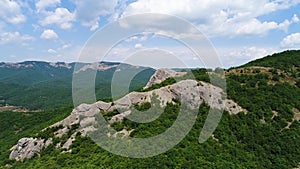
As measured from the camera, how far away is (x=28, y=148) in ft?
178

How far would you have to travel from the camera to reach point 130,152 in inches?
1622

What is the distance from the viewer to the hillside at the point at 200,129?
141 ft

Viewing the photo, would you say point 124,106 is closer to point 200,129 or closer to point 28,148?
point 200,129

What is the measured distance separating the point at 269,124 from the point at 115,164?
3393cm

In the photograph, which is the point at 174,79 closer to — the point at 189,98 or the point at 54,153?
the point at 189,98

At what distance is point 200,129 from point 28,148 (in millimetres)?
32412

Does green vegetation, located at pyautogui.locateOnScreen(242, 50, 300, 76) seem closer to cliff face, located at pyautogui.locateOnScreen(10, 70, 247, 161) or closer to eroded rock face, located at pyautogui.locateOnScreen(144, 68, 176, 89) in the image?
Result: cliff face, located at pyautogui.locateOnScreen(10, 70, 247, 161)

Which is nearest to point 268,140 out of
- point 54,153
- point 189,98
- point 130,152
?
point 189,98

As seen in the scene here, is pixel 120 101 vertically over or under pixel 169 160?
over

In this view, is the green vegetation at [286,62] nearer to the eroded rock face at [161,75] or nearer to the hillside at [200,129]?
the hillside at [200,129]

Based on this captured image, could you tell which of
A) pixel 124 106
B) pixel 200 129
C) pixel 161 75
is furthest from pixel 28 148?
pixel 161 75

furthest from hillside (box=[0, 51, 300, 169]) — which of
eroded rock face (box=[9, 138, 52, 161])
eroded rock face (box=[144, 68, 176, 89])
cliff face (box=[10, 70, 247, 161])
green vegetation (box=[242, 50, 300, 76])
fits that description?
eroded rock face (box=[144, 68, 176, 89])

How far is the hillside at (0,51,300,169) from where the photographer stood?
43009 millimetres

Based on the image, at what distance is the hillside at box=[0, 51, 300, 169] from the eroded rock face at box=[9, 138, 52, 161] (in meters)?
1.04
